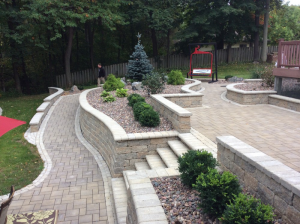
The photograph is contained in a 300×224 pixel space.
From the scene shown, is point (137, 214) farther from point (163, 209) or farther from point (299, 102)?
point (299, 102)

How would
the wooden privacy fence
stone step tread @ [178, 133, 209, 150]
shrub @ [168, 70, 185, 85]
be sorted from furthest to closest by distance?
the wooden privacy fence < shrub @ [168, 70, 185, 85] < stone step tread @ [178, 133, 209, 150]

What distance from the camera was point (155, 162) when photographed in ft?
19.5

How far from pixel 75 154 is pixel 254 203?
589 centimetres

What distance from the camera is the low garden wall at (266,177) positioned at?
2848mm

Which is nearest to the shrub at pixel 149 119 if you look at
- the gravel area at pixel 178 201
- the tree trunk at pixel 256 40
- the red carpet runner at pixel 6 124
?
the gravel area at pixel 178 201

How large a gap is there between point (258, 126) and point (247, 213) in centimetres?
482

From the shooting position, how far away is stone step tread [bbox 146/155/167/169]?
5.73 m

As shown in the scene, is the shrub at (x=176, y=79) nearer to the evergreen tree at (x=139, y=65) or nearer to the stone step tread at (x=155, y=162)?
the evergreen tree at (x=139, y=65)

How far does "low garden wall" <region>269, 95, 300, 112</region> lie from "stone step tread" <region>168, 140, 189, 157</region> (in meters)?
4.68

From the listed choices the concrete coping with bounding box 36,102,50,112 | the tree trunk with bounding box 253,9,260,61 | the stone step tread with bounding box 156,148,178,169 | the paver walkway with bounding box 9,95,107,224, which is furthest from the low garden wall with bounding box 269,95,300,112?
the tree trunk with bounding box 253,9,260,61

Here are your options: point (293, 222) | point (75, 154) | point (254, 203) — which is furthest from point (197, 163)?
point (75, 154)

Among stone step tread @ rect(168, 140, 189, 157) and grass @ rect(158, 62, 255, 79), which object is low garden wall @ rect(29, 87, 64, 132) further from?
grass @ rect(158, 62, 255, 79)

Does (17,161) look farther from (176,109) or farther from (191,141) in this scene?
(191,141)

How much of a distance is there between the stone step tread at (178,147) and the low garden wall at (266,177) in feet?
5.09
